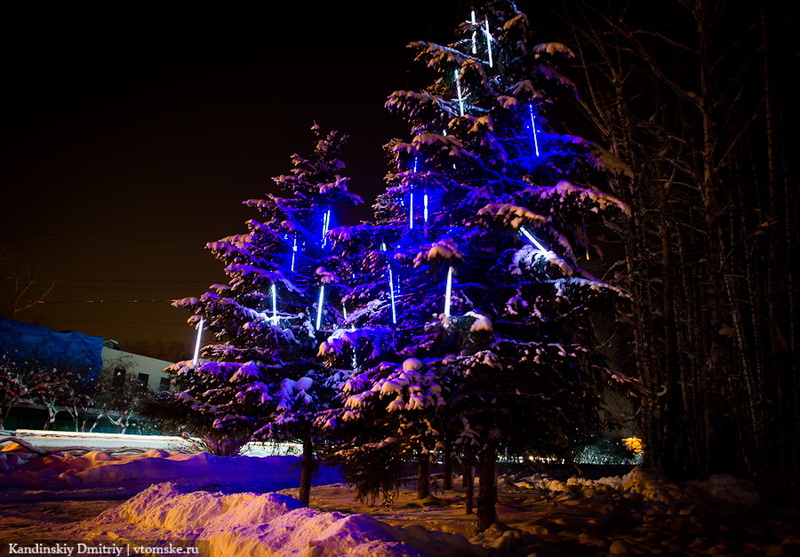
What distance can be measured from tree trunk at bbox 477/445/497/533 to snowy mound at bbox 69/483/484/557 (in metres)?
2.00

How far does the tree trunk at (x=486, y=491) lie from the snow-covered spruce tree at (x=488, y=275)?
0.02m

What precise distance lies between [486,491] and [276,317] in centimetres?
716

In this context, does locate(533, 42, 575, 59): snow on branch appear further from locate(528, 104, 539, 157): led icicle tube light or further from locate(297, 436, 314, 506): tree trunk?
locate(297, 436, 314, 506): tree trunk

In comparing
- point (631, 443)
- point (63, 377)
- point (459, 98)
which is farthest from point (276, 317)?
point (63, 377)

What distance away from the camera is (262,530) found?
495 cm

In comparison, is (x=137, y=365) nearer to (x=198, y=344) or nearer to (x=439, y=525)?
(x=198, y=344)

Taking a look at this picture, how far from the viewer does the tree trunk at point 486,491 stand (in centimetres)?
697

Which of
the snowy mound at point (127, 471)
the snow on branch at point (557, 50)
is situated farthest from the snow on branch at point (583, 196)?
the snowy mound at point (127, 471)

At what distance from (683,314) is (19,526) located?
17638 mm

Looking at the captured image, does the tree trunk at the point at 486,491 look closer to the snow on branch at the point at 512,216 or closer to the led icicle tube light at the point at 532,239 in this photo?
the led icicle tube light at the point at 532,239

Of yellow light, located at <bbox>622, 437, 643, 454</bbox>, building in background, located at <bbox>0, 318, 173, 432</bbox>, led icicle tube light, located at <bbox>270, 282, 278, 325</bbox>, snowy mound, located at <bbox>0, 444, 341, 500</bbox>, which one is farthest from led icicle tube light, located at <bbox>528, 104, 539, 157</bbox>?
building in background, located at <bbox>0, 318, 173, 432</bbox>

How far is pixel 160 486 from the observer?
782cm

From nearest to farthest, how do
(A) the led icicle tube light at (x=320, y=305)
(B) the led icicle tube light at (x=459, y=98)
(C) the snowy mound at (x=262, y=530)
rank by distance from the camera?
(C) the snowy mound at (x=262, y=530), (B) the led icicle tube light at (x=459, y=98), (A) the led icicle tube light at (x=320, y=305)

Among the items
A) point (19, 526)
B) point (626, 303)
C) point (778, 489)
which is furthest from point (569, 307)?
point (19, 526)
